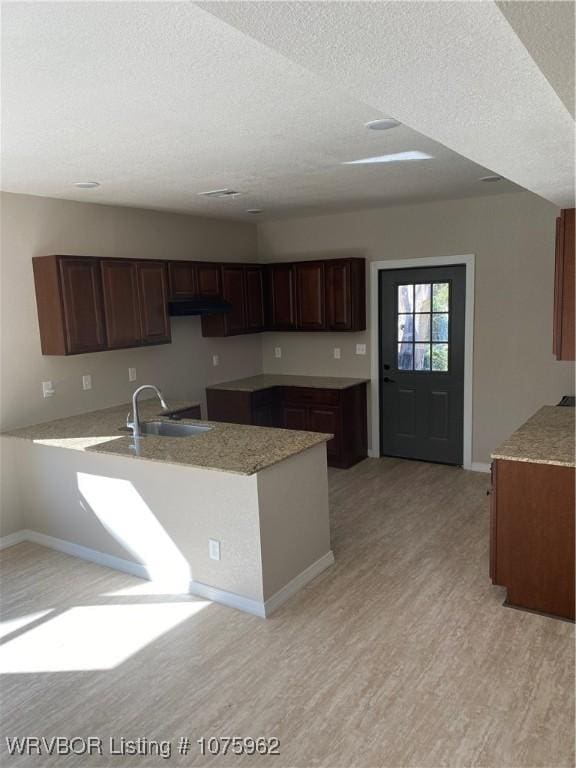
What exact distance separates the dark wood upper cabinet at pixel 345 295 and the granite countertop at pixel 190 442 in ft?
7.14

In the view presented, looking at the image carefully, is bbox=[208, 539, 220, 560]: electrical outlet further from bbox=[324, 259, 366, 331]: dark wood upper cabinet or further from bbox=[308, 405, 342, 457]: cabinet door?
bbox=[324, 259, 366, 331]: dark wood upper cabinet

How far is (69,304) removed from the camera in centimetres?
407

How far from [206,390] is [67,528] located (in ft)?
6.82

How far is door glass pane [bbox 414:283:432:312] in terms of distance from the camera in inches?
214

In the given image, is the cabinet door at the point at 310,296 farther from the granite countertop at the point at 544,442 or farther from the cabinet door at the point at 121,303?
the granite countertop at the point at 544,442

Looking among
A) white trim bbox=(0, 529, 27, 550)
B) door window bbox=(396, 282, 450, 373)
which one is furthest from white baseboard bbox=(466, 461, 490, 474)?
white trim bbox=(0, 529, 27, 550)

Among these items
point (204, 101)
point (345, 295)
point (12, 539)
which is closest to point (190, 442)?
point (12, 539)

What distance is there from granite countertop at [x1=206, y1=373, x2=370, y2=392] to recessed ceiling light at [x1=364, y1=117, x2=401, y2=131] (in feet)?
10.0

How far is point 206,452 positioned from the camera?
329cm

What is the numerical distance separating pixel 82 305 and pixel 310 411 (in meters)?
2.48

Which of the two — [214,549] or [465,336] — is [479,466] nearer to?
[465,336]

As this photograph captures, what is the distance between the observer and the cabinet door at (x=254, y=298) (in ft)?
19.1

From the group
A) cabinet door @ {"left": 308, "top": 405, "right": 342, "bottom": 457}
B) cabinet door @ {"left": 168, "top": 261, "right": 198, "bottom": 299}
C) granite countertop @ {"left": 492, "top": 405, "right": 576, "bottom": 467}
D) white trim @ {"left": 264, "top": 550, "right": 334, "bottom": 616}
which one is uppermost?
cabinet door @ {"left": 168, "top": 261, "right": 198, "bottom": 299}

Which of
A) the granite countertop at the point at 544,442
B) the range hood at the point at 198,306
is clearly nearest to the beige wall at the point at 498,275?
the granite countertop at the point at 544,442
